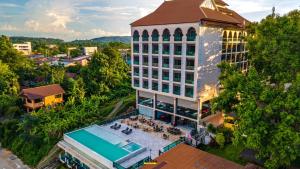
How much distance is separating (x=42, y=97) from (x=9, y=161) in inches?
511

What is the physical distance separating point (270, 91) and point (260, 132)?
336 centimetres

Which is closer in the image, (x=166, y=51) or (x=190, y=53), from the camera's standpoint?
(x=190, y=53)

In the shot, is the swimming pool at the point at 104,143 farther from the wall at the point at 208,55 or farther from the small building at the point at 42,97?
the small building at the point at 42,97

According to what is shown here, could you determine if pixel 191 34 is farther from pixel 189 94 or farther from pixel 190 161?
pixel 190 161

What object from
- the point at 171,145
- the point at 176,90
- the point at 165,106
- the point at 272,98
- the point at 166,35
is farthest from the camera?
the point at 165,106

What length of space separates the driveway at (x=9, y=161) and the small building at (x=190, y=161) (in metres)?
22.3

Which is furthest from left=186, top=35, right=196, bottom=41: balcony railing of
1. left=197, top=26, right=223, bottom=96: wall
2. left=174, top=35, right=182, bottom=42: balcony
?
left=174, top=35, right=182, bottom=42: balcony

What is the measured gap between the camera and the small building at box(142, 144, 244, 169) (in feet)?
67.1

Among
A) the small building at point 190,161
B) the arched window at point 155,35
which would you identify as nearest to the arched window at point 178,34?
the arched window at point 155,35

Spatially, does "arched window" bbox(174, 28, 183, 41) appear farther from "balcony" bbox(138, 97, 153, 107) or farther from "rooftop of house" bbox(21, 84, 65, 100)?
"rooftop of house" bbox(21, 84, 65, 100)

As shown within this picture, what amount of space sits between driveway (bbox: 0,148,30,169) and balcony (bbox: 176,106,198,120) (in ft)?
77.4

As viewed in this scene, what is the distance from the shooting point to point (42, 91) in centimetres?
4447

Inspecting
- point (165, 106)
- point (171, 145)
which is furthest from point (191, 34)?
point (171, 145)

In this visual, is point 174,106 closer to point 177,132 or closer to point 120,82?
point 177,132
